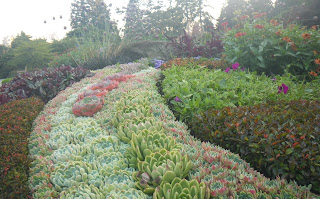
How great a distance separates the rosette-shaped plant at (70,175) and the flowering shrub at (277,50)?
4308 mm

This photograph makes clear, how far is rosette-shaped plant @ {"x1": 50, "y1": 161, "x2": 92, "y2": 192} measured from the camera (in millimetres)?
1924

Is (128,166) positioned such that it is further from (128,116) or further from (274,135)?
(274,135)

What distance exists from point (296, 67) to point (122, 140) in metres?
4.59

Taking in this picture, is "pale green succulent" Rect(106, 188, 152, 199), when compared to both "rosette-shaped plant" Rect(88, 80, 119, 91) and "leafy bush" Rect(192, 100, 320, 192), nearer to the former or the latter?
"leafy bush" Rect(192, 100, 320, 192)

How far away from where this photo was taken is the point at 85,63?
9.40 metres

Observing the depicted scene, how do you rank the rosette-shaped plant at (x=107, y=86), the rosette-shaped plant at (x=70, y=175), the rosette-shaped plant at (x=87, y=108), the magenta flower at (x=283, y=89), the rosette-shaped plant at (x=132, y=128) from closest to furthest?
the rosette-shaped plant at (x=70, y=175), the rosette-shaped plant at (x=132, y=128), the magenta flower at (x=283, y=89), the rosette-shaped plant at (x=87, y=108), the rosette-shaped plant at (x=107, y=86)

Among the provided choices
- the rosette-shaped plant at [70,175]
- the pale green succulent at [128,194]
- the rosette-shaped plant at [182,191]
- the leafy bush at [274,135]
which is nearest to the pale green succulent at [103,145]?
the rosette-shaped plant at [70,175]

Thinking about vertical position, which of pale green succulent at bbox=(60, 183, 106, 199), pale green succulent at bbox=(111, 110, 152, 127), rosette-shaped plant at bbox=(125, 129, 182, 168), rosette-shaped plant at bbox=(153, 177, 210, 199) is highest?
pale green succulent at bbox=(111, 110, 152, 127)

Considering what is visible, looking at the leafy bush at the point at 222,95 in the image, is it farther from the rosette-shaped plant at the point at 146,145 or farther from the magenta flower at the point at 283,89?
the rosette-shaped plant at the point at 146,145

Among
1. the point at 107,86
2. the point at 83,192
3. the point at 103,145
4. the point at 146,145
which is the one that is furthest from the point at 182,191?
the point at 107,86

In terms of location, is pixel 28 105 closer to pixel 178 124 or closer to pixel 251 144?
pixel 178 124

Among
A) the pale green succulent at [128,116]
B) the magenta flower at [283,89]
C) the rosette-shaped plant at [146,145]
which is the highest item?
the magenta flower at [283,89]

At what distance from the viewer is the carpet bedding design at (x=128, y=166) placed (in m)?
1.58

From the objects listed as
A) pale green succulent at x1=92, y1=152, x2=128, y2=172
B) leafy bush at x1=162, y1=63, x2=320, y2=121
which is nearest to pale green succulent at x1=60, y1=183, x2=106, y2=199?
pale green succulent at x1=92, y1=152, x2=128, y2=172
